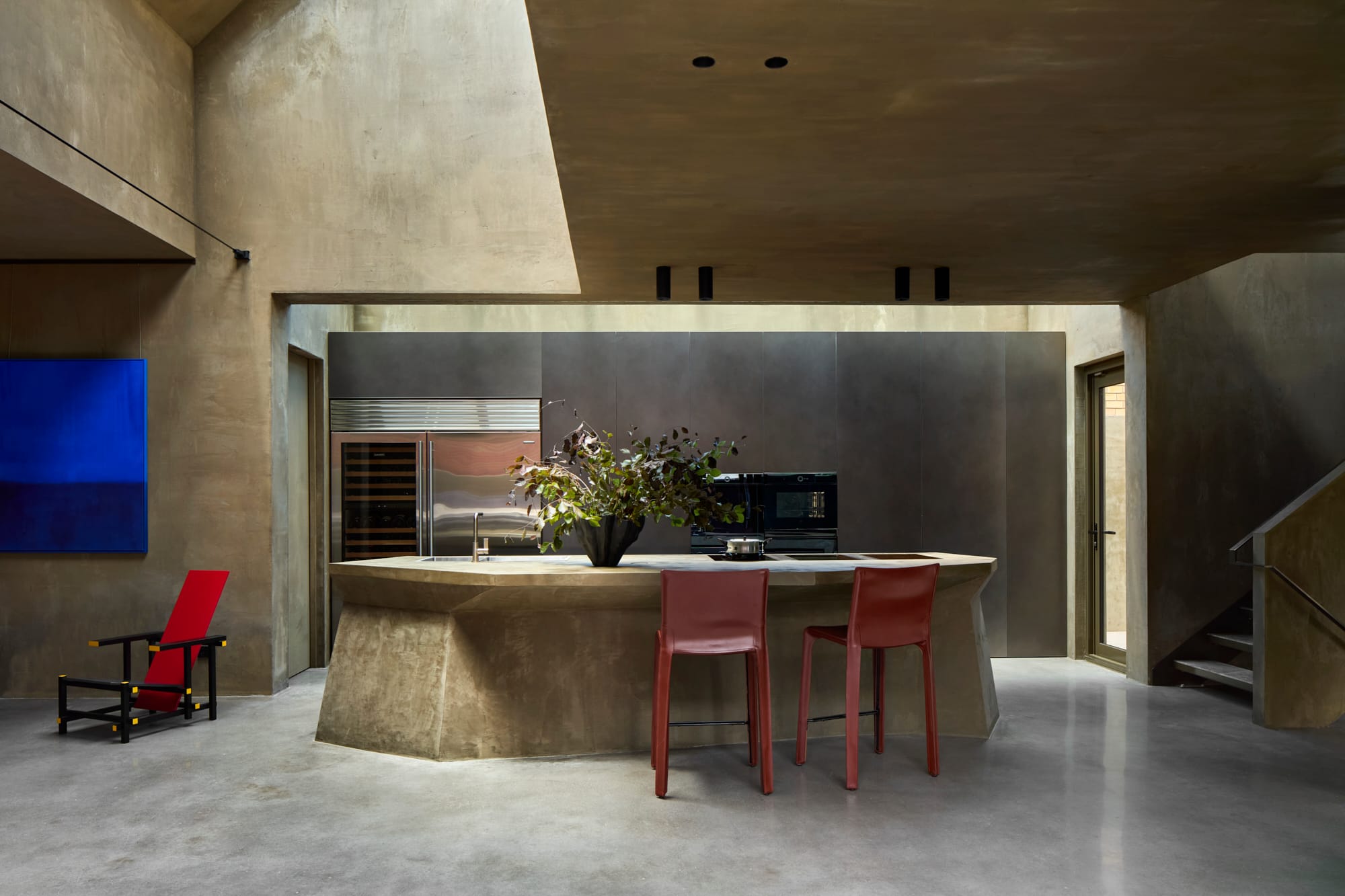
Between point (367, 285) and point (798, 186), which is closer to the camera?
point (798, 186)

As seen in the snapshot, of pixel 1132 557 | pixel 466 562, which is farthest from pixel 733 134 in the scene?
pixel 1132 557

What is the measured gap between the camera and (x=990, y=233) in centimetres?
508

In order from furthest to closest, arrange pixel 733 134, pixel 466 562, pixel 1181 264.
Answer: pixel 1181 264, pixel 466 562, pixel 733 134

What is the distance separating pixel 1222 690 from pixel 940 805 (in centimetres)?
345

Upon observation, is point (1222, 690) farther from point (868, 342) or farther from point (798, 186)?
point (798, 186)

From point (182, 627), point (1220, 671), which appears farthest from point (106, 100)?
point (1220, 671)

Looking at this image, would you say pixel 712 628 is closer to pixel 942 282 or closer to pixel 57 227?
pixel 942 282

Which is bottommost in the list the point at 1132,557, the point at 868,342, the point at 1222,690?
the point at 1222,690

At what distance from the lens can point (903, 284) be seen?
19.7 ft

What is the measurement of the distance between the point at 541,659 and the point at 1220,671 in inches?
172

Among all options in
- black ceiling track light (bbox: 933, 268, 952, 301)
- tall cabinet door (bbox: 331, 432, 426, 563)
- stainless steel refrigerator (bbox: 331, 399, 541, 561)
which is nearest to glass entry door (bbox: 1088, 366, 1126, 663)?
black ceiling track light (bbox: 933, 268, 952, 301)

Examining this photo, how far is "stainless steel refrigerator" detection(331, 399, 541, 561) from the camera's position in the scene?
7516mm

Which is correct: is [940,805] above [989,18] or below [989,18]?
below

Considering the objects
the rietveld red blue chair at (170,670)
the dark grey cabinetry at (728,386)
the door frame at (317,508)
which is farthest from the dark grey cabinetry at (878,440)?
the rietveld red blue chair at (170,670)
